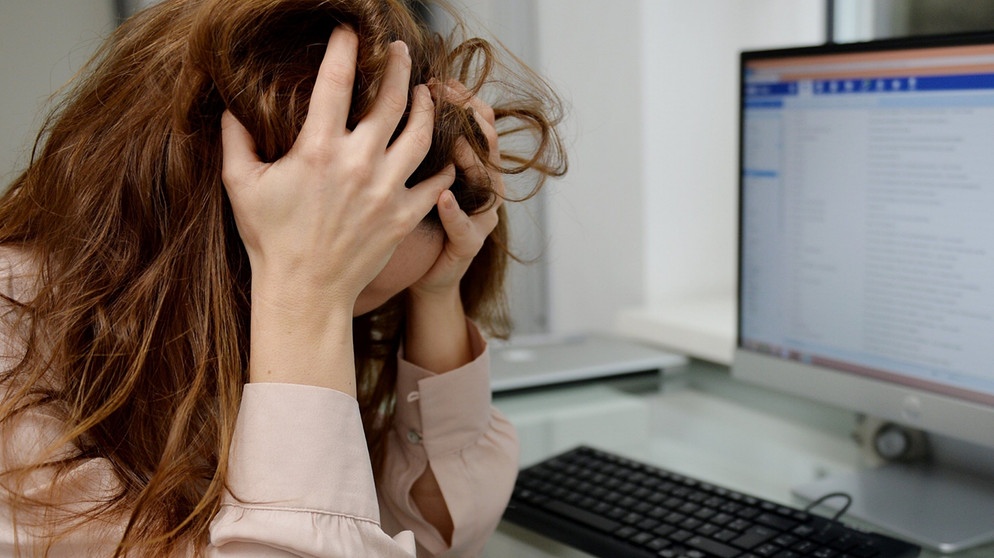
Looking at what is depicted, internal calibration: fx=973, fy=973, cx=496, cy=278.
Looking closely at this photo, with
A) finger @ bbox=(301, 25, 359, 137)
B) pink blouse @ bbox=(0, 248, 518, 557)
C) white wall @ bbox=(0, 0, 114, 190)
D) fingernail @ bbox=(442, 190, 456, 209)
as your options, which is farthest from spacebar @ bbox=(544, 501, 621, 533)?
white wall @ bbox=(0, 0, 114, 190)

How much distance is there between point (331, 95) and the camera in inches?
24.7

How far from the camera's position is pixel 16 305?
2.18 feet

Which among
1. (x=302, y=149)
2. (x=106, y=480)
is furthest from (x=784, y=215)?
(x=106, y=480)

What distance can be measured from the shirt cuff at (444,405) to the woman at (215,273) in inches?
7.8

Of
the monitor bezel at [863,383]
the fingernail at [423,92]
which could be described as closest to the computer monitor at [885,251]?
the monitor bezel at [863,383]

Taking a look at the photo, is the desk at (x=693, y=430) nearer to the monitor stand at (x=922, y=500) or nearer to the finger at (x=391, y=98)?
the monitor stand at (x=922, y=500)

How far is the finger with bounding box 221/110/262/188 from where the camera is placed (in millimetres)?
628

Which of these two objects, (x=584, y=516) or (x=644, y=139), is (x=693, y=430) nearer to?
(x=584, y=516)

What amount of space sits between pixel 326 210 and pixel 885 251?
22.5 inches

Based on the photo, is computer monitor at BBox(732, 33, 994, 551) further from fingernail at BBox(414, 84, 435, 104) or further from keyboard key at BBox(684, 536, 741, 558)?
fingernail at BBox(414, 84, 435, 104)

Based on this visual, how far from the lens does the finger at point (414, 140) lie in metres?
0.66

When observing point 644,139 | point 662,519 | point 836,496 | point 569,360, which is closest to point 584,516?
point 662,519

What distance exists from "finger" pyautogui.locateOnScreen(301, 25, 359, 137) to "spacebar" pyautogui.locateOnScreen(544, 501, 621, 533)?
0.42 meters

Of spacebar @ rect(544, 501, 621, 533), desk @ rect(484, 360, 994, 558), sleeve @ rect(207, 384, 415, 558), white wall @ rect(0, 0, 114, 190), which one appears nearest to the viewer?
sleeve @ rect(207, 384, 415, 558)
